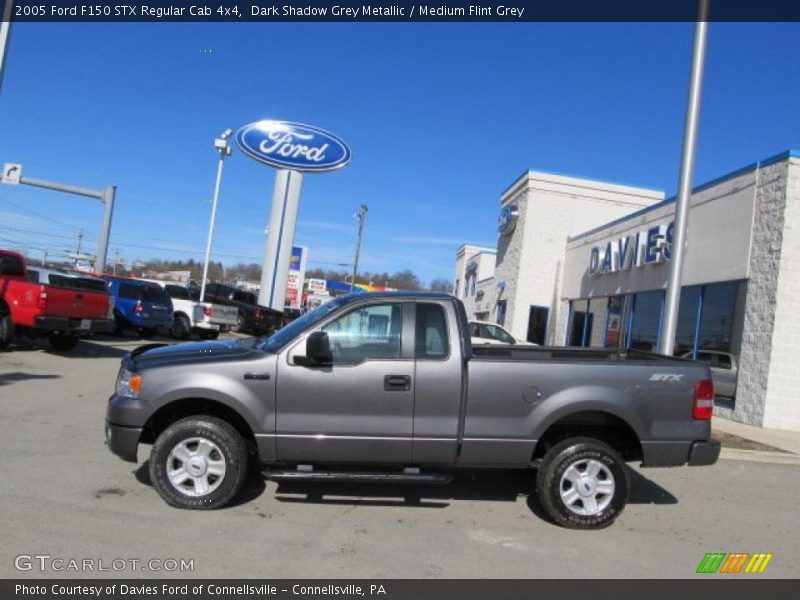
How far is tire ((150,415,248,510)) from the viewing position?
5.17 m

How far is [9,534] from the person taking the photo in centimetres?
441

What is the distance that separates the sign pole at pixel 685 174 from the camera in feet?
31.3

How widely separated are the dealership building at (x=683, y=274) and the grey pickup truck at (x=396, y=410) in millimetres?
6883

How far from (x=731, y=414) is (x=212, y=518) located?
10.3 meters

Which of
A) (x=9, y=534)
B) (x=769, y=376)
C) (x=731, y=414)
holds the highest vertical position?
(x=769, y=376)

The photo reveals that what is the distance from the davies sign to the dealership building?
4 cm

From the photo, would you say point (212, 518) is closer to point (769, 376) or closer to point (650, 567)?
point (650, 567)

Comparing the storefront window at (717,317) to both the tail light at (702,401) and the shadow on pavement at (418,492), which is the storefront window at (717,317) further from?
the tail light at (702,401)

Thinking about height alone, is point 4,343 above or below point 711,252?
below

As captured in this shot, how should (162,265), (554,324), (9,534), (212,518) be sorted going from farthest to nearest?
(162,265)
(554,324)
(212,518)
(9,534)

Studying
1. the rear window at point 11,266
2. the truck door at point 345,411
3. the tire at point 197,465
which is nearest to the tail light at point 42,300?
the rear window at point 11,266

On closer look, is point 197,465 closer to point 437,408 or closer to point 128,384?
point 128,384


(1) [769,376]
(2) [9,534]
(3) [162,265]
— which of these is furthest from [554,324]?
(3) [162,265]

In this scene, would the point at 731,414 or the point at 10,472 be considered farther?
the point at 731,414
